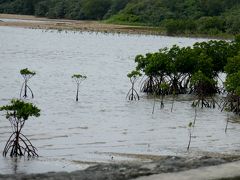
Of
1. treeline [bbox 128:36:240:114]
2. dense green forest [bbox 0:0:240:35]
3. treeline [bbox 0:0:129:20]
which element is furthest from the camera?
treeline [bbox 0:0:129:20]

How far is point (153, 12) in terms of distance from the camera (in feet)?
437

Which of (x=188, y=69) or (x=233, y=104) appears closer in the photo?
(x=233, y=104)

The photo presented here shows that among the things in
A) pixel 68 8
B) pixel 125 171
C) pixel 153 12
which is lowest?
pixel 125 171

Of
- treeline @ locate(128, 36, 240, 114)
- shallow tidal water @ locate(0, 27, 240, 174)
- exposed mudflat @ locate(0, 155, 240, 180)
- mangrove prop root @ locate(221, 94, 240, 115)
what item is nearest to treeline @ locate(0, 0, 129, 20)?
shallow tidal water @ locate(0, 27, 240, 174)

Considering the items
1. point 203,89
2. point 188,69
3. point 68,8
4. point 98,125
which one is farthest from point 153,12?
point 98,125

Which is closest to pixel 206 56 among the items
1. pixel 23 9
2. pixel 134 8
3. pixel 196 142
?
pixel 196 142

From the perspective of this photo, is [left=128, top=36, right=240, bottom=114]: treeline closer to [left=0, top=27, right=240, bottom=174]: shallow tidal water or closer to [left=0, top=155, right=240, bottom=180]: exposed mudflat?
[left=0, top=27, right=240, bottom=174]: shallow tidal water

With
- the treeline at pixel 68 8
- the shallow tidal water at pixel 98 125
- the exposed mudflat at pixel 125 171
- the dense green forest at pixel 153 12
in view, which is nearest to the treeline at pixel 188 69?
the shallow tidal water at pixel 98 125

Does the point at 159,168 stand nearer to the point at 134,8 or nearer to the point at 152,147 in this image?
the point at 152,147

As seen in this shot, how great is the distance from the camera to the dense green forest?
112 meters

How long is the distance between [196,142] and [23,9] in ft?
500

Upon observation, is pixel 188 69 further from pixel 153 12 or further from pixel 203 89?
pixel 153 12

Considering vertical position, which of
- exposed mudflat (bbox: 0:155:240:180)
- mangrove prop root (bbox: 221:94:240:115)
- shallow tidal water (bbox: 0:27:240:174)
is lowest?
shallow tidal water (bbox: 0:27:240:174)

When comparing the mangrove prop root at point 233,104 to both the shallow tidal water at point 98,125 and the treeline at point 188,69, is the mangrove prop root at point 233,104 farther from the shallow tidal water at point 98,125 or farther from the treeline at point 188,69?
the treeline at point 188,69
